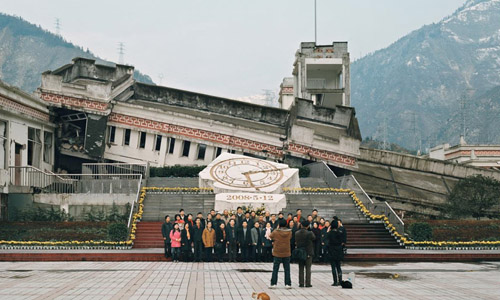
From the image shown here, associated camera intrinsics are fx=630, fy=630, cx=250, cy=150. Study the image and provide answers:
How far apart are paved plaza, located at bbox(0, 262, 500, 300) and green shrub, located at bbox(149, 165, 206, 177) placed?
1629 centimetres

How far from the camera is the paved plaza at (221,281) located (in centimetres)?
1173

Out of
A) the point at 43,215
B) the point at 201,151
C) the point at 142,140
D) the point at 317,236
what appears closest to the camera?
the point at 317,236

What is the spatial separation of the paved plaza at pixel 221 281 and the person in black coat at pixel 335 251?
371 millimetres

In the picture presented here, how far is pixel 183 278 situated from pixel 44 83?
25.1 meters

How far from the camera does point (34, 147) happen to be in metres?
34.1

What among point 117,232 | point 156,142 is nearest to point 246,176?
point 117,232

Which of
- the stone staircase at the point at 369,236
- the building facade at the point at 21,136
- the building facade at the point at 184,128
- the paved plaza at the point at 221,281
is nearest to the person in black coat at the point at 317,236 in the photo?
the paved plaza at the point at 221,281

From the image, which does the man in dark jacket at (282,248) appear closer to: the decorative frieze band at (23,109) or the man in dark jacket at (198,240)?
the man in dark jacket at (198,240)

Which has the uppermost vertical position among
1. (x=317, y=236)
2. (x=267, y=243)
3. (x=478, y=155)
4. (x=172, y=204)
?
(x=478, y=155)

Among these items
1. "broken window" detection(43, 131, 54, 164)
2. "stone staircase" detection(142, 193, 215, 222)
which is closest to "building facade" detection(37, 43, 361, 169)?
"broken window" detection(43, 131, 54, 164)

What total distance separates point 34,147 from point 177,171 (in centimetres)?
779

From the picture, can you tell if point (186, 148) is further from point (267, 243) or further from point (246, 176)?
point (267, 243)

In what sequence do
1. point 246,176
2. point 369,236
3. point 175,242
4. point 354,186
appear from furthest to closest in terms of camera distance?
point 246,176 → point 354,186 → point 369,236 → point 175,242

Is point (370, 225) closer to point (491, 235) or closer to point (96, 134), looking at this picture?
point (491, 235)
